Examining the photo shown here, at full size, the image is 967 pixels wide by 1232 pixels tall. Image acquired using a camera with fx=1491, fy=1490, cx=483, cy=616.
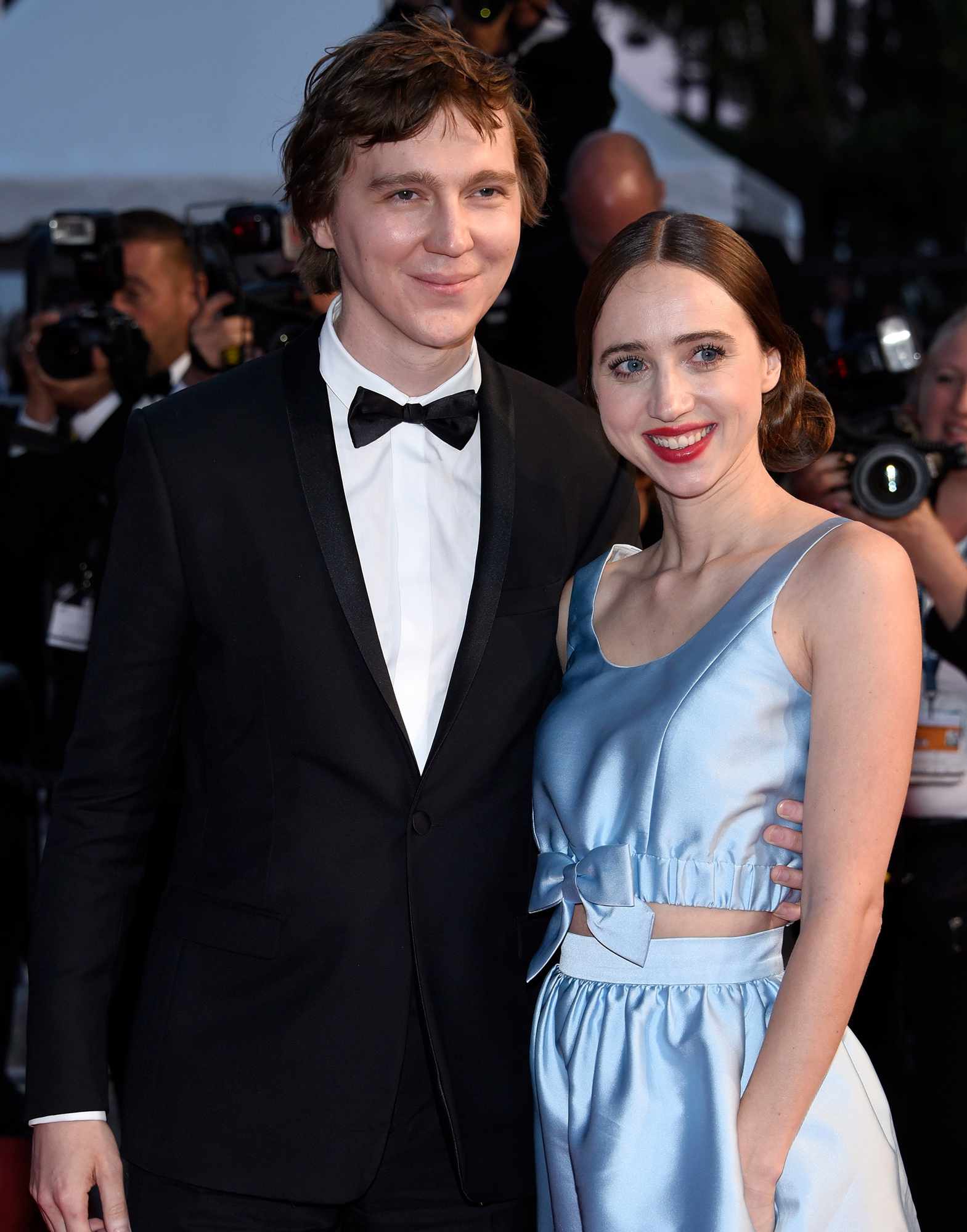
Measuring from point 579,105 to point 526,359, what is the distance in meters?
0.92

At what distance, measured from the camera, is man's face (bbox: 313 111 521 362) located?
2072mm

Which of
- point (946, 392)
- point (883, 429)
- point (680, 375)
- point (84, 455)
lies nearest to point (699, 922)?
point (680, 375)

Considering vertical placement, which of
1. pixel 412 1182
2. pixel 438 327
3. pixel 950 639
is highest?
pixel 438 327

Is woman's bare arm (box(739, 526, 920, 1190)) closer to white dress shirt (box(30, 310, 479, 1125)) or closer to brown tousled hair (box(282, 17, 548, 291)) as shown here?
white dress shirt (box(30, 310, 479, 1125))

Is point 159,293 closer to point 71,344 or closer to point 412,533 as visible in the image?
point 71,344

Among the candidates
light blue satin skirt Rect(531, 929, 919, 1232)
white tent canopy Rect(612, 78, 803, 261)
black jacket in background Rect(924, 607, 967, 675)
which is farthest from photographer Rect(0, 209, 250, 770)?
white tent canopy Rect(612, 78, 803, 261)

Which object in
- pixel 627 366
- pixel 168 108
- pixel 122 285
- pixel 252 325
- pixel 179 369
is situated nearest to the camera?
pixel 627 366

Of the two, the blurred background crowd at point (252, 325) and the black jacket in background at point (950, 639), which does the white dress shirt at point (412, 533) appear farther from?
the black jacket in background at point (950, 639)

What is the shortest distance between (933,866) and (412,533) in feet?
5.18

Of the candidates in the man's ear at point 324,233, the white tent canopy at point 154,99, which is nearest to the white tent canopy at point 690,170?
the white tent canopy at point 154,99

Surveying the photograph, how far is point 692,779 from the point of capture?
193 cm

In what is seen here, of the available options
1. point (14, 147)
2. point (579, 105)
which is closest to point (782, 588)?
point (579, 105)

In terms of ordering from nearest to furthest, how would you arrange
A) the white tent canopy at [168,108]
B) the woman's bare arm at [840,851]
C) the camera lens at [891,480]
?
the woman's bare arm at [840,851]
the camera lens at [891,480]
the white tent canopy at [168,108]

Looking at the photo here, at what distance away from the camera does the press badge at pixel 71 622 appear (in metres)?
3.77
